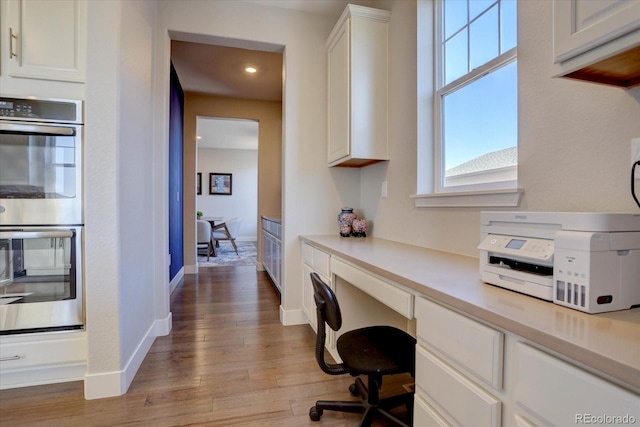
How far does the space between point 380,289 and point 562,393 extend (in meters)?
0.75

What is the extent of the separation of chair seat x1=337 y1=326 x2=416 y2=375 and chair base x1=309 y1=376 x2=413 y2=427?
164 mm

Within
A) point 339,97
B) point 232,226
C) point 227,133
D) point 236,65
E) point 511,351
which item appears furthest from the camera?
point 232,226

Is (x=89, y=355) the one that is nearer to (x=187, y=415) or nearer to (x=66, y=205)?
(x=187, y=415)

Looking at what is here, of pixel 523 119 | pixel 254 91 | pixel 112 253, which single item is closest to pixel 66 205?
pixel 112 253

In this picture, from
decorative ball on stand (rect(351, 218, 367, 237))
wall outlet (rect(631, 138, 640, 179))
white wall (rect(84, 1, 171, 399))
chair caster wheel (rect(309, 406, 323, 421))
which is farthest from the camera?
decorative ball on stand (rect(351, 218, 367, 237))

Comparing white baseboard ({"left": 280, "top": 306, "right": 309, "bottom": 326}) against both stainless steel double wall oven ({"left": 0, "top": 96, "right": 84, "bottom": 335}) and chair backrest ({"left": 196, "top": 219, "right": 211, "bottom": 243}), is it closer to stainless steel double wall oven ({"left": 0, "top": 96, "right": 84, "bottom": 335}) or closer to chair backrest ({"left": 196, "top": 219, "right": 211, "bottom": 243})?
stainless steel double wall oven ({"left": 0, "top": 96, "right": 84, "bottom": 335})

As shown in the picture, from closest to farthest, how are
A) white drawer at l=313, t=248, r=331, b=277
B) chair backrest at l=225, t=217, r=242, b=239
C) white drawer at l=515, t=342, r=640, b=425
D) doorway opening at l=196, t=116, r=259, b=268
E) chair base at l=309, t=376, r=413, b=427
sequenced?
white drawer at l=515, t=342, r=640, b=425 → chair base at l=309, t=376, r=413, b=427 → white drawer at l=313, t=248, r=331, b=277 → chair backrest at l=225, t=217, r=242, b=239 → doorway opening at l=196, t=116, r=259, b=268

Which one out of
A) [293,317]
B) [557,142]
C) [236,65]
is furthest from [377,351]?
[236,65]

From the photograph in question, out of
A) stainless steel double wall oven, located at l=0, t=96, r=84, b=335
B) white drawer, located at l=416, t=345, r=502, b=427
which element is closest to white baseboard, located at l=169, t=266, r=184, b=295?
stainless steel double wall oven, located at l=0, t=96, r=84, b=335

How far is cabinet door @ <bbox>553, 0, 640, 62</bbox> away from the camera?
669mm

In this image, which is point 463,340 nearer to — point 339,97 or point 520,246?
point 520,246

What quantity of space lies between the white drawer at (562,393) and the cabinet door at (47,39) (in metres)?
2.40

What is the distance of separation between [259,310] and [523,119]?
2.70 meters

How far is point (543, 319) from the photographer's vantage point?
2.18 feet
